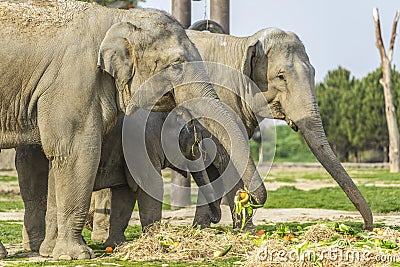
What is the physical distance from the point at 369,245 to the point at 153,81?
246 cm

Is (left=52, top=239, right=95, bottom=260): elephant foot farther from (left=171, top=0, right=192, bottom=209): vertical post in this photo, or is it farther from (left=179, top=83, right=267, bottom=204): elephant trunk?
(left=171, top=0, right=192, bottom=209): vertical post

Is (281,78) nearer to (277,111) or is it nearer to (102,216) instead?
(277,111)

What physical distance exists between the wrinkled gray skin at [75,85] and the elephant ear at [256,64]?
6.03 feet

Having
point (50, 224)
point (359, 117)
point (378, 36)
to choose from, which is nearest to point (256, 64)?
point (50, 224)

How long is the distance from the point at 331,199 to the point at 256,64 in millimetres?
7094

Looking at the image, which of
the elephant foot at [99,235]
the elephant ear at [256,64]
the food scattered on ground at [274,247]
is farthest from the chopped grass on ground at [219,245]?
the elephant ear at [256,64]

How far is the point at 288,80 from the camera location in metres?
10.0

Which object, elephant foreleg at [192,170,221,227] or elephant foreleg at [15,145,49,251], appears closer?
elephant foreleg at [15,145,49,251]

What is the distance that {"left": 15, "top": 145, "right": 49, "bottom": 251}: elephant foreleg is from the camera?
911 centimetres

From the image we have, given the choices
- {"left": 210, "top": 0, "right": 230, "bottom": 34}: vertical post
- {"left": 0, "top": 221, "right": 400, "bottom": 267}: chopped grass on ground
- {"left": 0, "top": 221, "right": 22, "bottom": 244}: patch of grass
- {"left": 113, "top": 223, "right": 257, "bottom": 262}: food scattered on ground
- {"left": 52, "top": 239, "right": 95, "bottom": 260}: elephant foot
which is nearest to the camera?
{"left": 0, "top": 221, "right": 400, "bottom": 267}: chopped grass on ground

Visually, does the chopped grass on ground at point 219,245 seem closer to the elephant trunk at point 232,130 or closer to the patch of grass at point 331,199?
the elephant trunk at point 232,130

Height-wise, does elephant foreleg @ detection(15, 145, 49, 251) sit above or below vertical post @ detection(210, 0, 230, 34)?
below

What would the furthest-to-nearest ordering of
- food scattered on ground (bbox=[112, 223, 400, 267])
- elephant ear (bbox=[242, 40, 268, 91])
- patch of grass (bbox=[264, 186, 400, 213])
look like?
patch of grass (bbox=[264, 186, 400, 213]), elephant ear (bbox=[242, 40, 268, 91]), food scattered on ground (bbox=[112, 223, 400, 267])

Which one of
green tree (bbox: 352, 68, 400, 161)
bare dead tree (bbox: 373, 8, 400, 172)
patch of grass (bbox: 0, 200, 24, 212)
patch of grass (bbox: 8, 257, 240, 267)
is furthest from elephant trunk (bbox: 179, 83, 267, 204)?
green tree (bbox: 352, 68, 400, 161)
